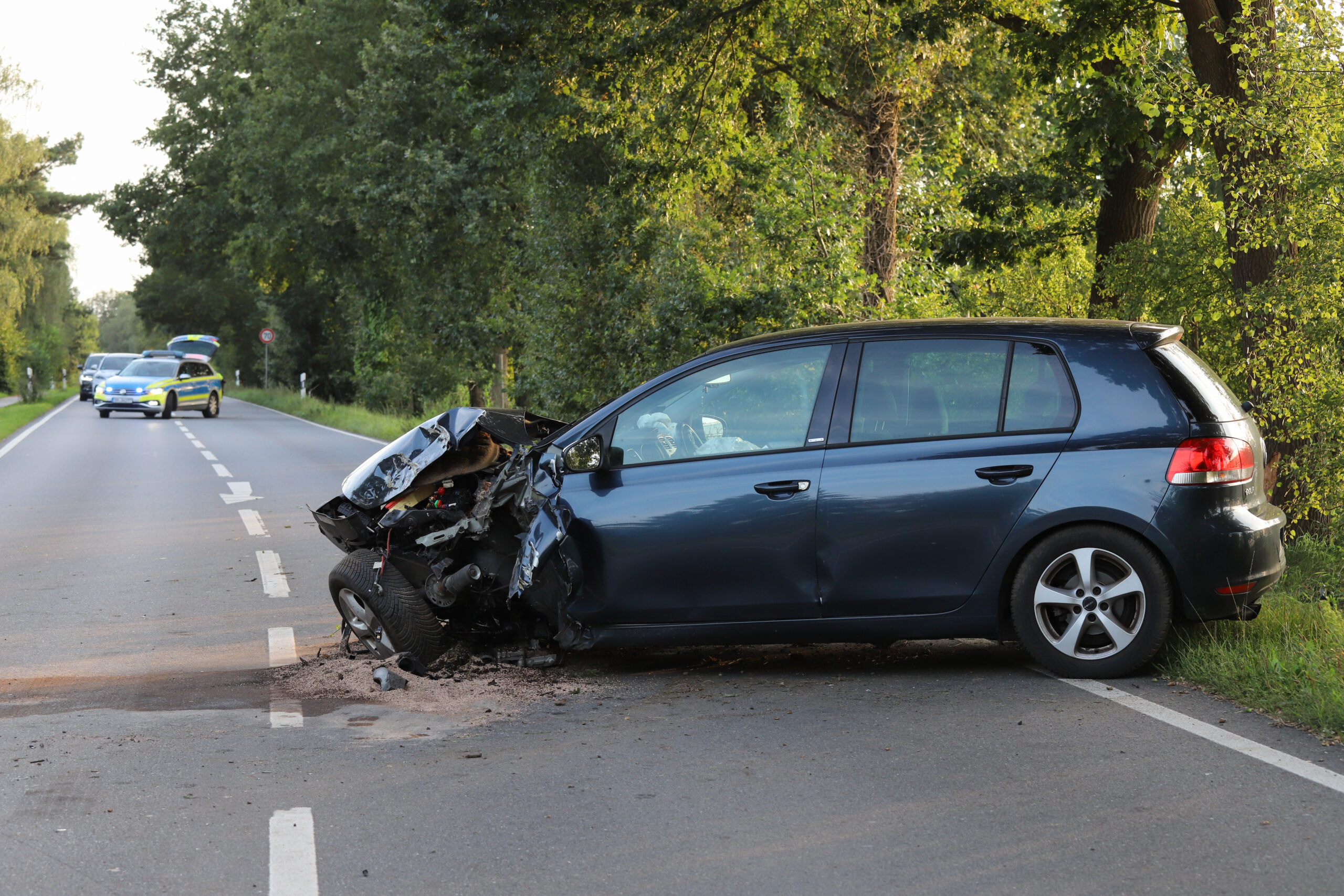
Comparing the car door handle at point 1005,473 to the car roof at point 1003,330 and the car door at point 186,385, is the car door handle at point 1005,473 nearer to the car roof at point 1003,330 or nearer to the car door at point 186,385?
the car roof at point 1003,330

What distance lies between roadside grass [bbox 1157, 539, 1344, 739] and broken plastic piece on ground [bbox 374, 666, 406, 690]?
364 centimetres

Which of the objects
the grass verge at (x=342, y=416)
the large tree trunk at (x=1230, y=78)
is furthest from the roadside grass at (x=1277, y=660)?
the grass verge at (x=342, y=416)

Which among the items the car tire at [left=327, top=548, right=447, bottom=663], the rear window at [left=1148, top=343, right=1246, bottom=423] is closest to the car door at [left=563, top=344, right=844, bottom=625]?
the car tire at [left=327, top=548, right=447, bottom=663]

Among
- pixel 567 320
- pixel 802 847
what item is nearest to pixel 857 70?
pixel 567 320

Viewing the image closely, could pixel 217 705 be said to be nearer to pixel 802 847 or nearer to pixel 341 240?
pixel 802 847

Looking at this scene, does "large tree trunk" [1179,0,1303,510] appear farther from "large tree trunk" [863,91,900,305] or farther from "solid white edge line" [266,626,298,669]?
"solid white edge line" [266,626,298,669]

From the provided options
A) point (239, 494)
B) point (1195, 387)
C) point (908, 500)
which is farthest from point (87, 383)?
point (1195, 387)

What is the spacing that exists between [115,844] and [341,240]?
113 ft

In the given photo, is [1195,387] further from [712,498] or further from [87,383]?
[87,383]

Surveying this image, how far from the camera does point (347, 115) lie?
112 feet

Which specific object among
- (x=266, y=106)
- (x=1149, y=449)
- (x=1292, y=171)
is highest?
(x=266, y=106)

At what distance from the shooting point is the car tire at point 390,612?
645cm

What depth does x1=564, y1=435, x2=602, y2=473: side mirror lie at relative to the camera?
6.31m

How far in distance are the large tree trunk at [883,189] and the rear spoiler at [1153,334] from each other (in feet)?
27.1
